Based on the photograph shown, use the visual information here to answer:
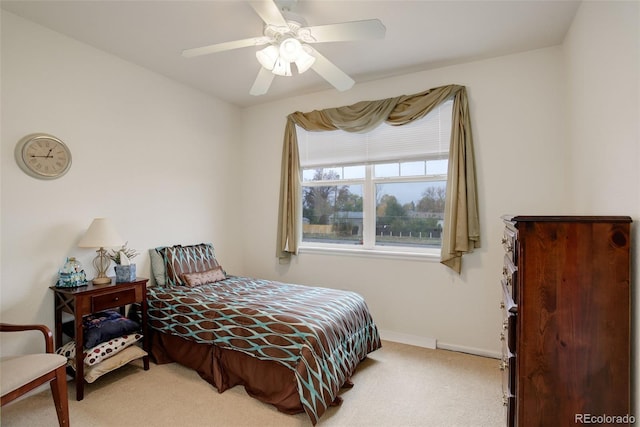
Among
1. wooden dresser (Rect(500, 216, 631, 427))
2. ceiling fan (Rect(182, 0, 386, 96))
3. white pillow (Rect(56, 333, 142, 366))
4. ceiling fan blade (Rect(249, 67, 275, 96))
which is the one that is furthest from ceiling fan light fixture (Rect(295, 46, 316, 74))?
white pillow (Rect(56, 333, 142, 366))

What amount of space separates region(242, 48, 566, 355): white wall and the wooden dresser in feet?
5.21

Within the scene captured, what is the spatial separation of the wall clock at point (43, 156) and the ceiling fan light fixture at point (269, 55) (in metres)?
1.80

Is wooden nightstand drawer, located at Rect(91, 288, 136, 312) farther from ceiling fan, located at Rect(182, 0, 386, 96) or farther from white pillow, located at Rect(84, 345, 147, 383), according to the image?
ceiling fan, located at Rect(182, 0, 386, 96)

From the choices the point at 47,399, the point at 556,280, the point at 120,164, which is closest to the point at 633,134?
the point at 556,280

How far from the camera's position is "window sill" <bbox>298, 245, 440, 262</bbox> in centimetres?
315

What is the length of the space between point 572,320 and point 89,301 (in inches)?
116

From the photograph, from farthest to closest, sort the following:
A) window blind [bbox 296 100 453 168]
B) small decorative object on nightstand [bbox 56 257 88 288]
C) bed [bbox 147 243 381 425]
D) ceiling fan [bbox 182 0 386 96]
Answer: window blind [bbox 296 100 453 168], small decorative object on nightstand [bbox 56 257 88 288], bed [bbox 147 243 381 425], ceiling fan [bbox 182 0 386 96]

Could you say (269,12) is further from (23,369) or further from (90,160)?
(23,369)

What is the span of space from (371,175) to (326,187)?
24.3 inches

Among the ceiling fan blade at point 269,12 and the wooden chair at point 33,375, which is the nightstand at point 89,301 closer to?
the wooden chair at point 33,375

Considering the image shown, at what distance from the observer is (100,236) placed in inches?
97.3

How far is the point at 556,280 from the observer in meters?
1.33

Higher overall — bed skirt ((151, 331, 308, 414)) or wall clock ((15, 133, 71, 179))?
wall clock ((15, 133, 71, 179))

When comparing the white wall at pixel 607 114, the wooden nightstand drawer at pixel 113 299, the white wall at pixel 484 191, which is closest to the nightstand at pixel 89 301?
the wooden nightstand drawer at pixel 113 299
